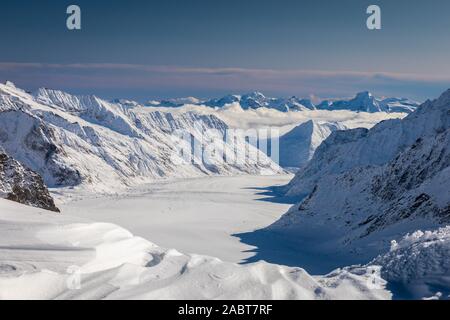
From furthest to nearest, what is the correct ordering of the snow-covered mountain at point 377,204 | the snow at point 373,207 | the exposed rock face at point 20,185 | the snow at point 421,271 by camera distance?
the exposed rock face at point 20,185
the snow-covered mountain at point 377,204
the snow at point 373,207
the snow at point 421,271

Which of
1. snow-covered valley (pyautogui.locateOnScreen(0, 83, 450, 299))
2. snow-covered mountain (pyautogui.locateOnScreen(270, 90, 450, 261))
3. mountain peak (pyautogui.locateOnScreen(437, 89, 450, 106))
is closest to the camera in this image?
snow-covered valley (pyautogui.locateOnScreen(0, 83, 450, 299))

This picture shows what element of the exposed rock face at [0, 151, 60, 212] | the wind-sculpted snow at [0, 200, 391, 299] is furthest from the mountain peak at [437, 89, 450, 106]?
the wind-sculpted snow at [0, 200, 391, 299]

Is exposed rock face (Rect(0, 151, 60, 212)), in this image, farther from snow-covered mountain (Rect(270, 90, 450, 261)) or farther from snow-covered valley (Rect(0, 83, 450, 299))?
snow-covered mountain (Rect(270, 90, 450, 261))

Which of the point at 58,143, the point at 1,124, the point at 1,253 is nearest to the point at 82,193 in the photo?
the point at 58,143

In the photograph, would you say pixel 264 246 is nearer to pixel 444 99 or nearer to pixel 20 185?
pixel 20 185

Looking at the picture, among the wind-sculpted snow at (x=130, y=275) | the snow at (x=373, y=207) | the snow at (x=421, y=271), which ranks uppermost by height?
the wind-sculpted snow at (x=130, y=275)

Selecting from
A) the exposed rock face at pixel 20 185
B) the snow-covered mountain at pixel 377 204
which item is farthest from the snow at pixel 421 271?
the exposed rock face at pixel 20 185

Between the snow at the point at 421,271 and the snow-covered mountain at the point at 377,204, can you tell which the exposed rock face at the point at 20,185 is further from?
the snow at the point at 421,271
